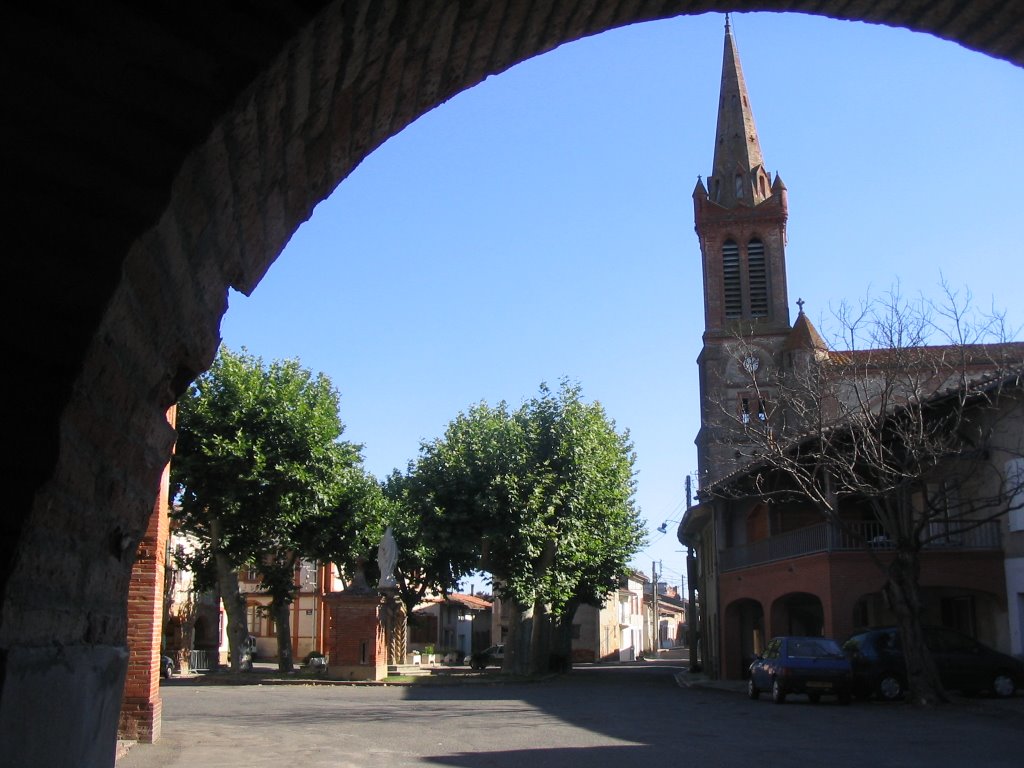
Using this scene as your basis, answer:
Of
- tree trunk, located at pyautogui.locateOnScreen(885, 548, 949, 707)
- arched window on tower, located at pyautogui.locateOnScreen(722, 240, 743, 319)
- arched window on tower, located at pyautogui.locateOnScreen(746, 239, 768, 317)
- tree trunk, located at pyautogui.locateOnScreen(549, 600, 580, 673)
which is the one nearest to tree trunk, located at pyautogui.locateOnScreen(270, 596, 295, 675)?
tree trunk, located at pyautogui.locateOnScreen(549, 600, 580, 673)

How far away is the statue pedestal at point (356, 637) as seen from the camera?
2808 centimetres

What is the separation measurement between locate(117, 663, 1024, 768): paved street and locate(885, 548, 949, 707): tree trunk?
60 centimetres

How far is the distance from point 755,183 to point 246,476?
37138mm

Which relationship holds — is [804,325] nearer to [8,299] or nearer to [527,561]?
[527,561]

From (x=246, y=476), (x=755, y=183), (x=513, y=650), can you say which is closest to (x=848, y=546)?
(x=513, y=650)

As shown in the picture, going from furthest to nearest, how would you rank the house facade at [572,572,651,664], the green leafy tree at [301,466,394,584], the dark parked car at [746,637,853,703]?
the house facade at [572,572,651,664] → the green leafy tree at [301,466,394,584] → the dark parked car at [746,637,853,703]

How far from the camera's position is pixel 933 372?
67.8 ft

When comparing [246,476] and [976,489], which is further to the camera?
[246,476]

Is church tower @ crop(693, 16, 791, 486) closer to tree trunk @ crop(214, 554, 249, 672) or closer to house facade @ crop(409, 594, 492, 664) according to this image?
tree trunk @ crop(214, 554, 249, 672)

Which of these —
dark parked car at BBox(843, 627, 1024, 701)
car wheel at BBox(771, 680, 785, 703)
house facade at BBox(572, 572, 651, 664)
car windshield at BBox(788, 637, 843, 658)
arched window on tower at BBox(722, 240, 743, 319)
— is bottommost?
house facade at BBox(572, 572, 651, 664)

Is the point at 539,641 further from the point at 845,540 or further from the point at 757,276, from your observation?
the point at 757,276

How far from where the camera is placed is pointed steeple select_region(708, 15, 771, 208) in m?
56.4

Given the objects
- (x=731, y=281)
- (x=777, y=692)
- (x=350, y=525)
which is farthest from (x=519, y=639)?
(x=731, y=281)

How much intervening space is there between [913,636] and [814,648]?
6.97 feet
